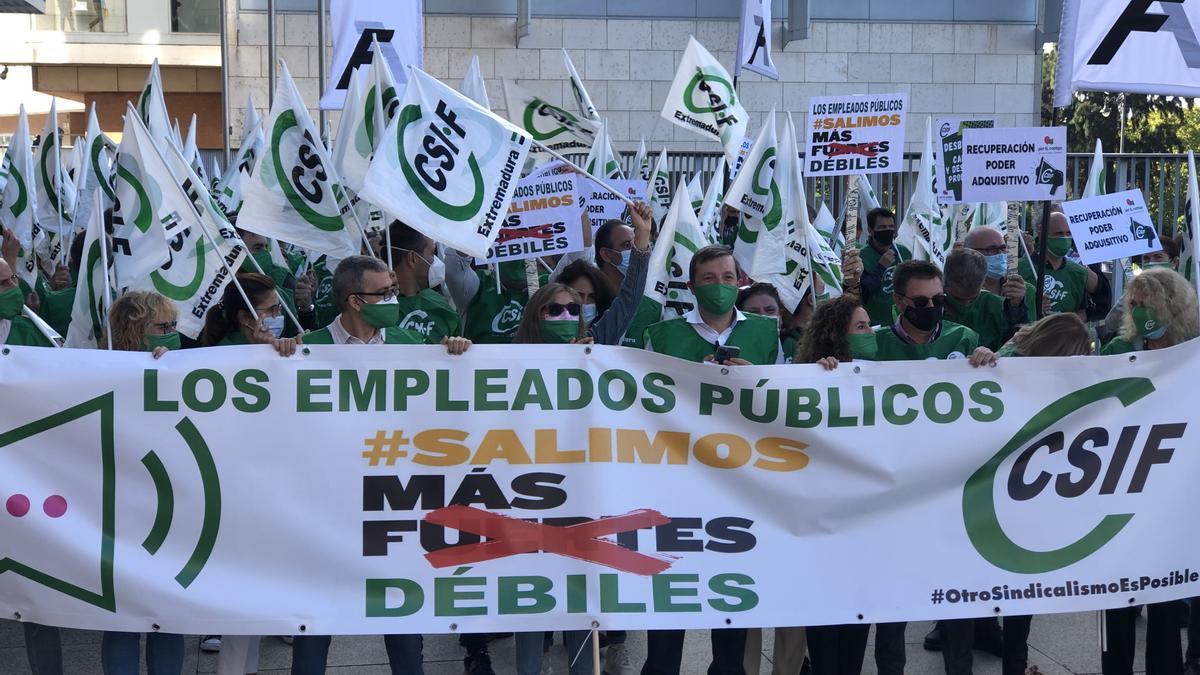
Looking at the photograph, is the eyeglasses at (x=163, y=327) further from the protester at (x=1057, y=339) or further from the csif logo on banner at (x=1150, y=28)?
the csif logo on banner at (x=1150, y=28)

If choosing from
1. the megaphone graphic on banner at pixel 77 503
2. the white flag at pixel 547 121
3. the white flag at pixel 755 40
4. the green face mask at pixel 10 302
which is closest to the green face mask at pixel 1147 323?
the megaphone graphic on banner at pixel 77 503

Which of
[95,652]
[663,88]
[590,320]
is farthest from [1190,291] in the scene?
[663,88]

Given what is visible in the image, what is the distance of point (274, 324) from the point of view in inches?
256

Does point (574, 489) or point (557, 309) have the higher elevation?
point (557, 309)

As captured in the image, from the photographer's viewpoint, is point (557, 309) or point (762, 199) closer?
point (557, 309)

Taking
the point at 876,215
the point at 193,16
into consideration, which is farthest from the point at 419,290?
the point at 193,16

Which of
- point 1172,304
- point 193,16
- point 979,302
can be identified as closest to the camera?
point 1172,304

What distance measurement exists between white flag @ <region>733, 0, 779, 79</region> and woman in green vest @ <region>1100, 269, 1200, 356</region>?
27.7ft

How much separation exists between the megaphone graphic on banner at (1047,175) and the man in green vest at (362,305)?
400cm

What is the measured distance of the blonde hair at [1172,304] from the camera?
5578 millimetres

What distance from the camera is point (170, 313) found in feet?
18.2

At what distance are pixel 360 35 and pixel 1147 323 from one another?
712 centimetres

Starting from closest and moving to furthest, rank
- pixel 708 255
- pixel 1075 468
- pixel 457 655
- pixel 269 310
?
1. pixel 1075 468
2. pixel 708 255
3. pixel 269 310
4. pixel 457 655

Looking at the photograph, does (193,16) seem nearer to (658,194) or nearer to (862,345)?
(658,194)
